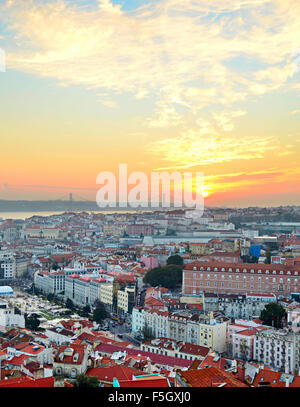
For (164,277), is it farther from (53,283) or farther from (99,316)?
(53,283)

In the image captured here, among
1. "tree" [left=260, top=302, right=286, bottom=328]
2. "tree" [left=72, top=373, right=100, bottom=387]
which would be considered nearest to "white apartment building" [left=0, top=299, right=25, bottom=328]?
"tree" [left=260, top=302, right=286, bottom=328]

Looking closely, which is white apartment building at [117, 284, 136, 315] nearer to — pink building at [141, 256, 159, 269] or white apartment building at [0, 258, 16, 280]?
pink building at [141, 256, 159, 269]

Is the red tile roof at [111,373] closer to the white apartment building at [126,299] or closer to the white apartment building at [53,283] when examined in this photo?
the white apartment building at [126,299]

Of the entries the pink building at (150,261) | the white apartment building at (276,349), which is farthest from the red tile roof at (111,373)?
the pink building at (150,261)

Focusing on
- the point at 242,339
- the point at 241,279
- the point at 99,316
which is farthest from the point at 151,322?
the point at 241,279
